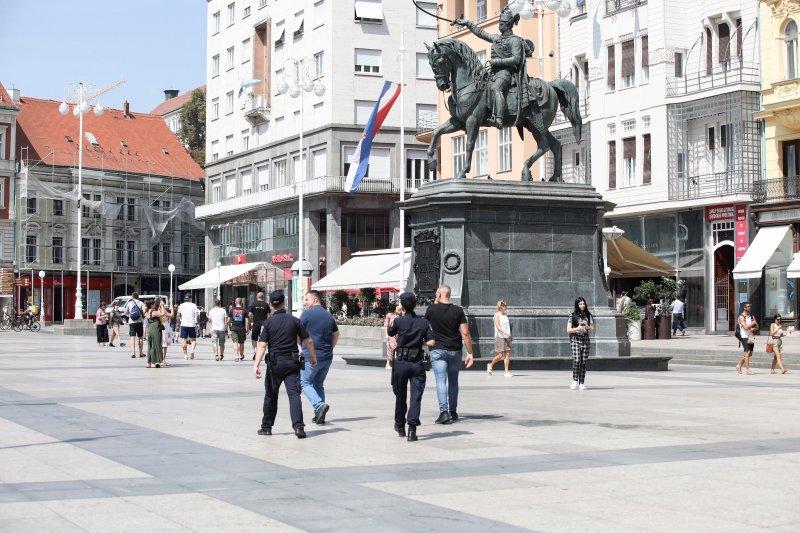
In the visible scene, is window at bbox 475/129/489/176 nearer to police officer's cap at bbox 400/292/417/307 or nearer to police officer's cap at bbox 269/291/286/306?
police officer's cap at bbox 400/292/417/307

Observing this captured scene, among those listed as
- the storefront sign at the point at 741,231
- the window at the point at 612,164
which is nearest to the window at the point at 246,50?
the window at the point at 612,164

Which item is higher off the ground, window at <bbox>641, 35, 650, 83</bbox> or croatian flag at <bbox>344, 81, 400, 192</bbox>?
window at <bbox>641, 35, 650, 83</bbox>

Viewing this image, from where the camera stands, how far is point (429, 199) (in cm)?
2491

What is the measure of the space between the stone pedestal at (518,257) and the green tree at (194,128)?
78767 millimetres

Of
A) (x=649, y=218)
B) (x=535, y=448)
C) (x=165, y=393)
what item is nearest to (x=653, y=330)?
(x=649, y=218)

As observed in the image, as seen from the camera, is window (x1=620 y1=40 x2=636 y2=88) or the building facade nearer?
window (x1=620 y1=40 x2=636 y2=88)

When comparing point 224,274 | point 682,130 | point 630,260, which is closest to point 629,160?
point 682,130

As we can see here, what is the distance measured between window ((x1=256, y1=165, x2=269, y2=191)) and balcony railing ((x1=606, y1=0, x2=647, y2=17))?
1180 inches

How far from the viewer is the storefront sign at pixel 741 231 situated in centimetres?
4416

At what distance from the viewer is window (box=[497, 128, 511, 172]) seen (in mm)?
55969

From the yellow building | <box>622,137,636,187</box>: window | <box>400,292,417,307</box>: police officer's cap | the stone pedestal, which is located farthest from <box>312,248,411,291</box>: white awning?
<box>400,292,417,307</box>: police officer's cap

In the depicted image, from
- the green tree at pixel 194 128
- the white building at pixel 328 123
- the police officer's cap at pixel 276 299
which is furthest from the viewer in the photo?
the green tree at pixel 194 128

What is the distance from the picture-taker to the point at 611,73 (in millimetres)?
50969

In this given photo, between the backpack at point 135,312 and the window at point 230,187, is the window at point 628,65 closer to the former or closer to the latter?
the backpack at point 135,312
